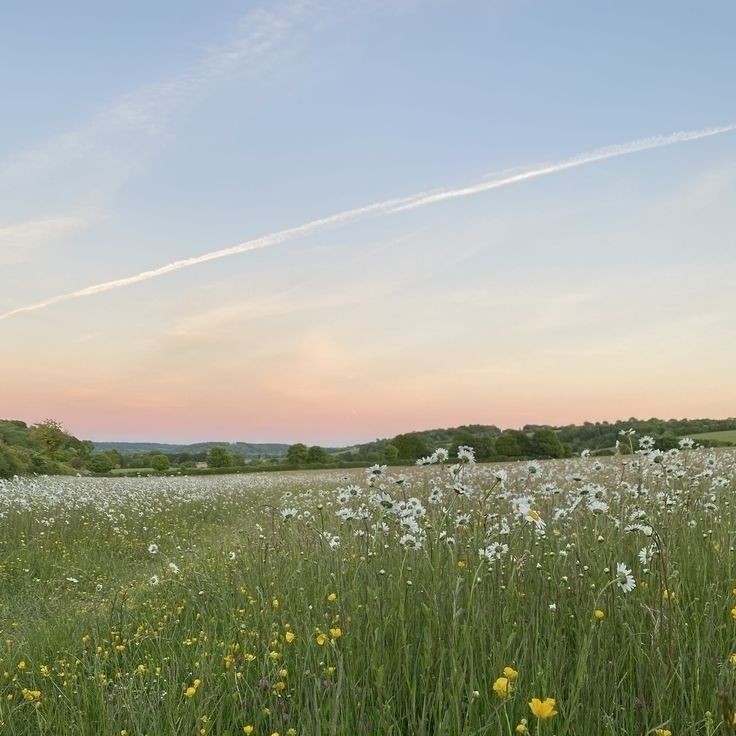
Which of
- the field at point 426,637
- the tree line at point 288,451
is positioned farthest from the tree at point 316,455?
the field at point 426,637

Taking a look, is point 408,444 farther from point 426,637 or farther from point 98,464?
point 426,637

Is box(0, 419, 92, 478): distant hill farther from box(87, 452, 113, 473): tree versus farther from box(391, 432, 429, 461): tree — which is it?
box(391, 432, 429, 461): tree

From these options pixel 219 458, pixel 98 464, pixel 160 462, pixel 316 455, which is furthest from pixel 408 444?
pixel 98 464

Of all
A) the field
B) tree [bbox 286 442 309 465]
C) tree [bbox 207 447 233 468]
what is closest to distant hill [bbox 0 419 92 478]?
tree [bbox 207 447 233 468]

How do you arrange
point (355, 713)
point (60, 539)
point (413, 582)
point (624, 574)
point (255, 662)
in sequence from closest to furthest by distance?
point (355, 713) → point (624, 574) → point (255, 662) → point (413, 582) → point (60, 539)

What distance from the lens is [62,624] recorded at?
617cm

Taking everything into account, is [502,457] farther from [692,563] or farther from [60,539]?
[692,563]

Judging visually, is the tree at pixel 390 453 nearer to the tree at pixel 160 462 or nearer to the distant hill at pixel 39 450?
the distant hill at pixel 39 450

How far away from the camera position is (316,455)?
216 ft

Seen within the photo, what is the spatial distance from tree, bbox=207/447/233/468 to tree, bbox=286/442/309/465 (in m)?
8.51

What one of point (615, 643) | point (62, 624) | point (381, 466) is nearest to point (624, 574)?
point (615, 643)

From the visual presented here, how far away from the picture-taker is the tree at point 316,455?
6335 centimetres

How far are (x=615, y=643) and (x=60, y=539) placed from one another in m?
11.2

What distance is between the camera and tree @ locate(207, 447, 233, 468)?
72.1 meters
